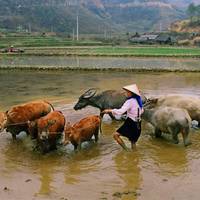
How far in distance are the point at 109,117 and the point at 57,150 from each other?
360cm

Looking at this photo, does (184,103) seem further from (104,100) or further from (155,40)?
(155,40)

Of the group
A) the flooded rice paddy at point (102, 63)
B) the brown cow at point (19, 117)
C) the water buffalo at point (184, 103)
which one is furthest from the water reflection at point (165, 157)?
the flooded rice paddy at point (102, 63)

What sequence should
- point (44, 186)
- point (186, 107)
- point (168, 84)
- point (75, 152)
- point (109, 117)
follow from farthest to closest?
point (168, 84)
point (109, 117)
point (186, 107)
point (75, 152)
point (44, 186)

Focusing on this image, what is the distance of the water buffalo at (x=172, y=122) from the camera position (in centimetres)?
938

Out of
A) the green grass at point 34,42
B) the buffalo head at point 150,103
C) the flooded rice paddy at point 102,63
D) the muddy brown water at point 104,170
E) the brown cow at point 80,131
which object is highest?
the buffalo head at point 150,103

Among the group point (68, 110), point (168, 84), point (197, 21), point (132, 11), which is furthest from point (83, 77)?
point (132, 11)

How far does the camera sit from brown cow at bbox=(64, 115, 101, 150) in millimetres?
9047

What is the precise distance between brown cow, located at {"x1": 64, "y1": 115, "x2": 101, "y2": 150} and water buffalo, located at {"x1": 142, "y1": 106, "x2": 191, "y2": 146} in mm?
1536

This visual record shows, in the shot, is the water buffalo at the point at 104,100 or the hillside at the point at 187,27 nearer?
the water buffalo at the point at 104,100

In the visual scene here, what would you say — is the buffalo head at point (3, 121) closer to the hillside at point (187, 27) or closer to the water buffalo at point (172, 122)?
the water buffalo at point (172, 122)

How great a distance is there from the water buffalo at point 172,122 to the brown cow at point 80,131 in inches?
60.5

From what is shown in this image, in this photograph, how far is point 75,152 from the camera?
9.15 metres

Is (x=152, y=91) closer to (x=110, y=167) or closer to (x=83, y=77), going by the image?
(x=83, y=77)

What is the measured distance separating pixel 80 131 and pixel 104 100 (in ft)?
11.0
